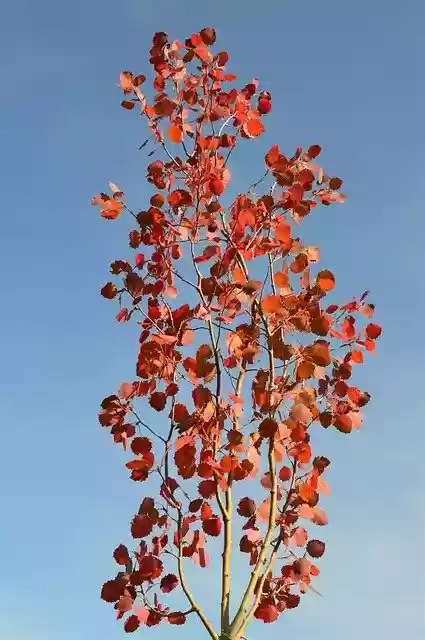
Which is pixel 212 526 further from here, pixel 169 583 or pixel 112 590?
pixel 112 590

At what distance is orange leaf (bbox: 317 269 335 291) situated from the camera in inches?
115

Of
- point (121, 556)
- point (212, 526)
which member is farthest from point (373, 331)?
point (121, 556)

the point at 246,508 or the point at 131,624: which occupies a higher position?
Answer: the point at 246,508

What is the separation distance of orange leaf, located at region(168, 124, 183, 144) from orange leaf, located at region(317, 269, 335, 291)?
93cm

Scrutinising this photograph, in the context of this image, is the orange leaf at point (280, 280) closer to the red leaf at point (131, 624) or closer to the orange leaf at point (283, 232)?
the orange leaf at point (283, 232)

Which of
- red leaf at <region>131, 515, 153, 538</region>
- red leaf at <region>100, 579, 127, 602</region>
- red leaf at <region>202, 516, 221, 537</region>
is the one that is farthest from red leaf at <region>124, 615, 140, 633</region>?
red leaf at <region>202, 516, 221, 537</region>

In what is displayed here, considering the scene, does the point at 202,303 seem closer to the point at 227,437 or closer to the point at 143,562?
the point at 227,437

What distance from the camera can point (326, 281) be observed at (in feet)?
9.59

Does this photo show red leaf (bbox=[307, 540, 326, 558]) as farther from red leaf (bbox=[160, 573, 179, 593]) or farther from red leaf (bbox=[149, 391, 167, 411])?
red leaf (bbox=[149, 391, 167, 411])

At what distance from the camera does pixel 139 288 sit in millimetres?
3217

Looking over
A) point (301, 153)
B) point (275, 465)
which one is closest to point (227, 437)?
point (275, 465)

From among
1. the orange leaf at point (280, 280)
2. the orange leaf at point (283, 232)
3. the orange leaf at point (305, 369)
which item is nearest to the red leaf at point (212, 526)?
the orange leaf at point (305, 369)

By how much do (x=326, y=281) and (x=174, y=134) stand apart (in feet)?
3.20

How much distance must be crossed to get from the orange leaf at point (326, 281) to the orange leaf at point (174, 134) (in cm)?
93
